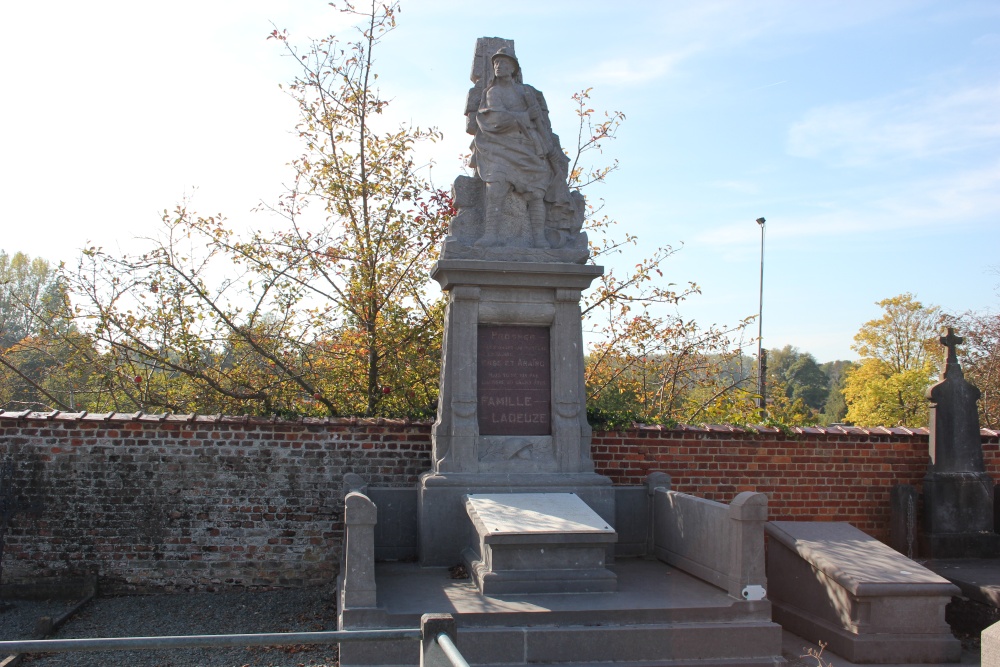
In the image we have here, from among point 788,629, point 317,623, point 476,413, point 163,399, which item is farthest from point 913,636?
point 163,399

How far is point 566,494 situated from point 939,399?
4358 millimetres

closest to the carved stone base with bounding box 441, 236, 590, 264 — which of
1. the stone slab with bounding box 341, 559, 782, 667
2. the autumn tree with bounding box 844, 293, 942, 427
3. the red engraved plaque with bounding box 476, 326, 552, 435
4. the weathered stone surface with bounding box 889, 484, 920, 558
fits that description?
the red engraved plaque with bounding box 476, 326, 552, 435

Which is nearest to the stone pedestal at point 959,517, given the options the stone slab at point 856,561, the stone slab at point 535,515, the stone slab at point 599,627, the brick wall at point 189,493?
the stone slab at point 856,561

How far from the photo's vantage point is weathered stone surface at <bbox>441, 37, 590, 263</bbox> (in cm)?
764

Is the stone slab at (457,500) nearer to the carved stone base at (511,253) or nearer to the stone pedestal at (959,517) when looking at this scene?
the carved stone base at (511,253)

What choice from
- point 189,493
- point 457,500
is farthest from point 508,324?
point 189,493

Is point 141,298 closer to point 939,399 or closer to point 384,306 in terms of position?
point 384,306

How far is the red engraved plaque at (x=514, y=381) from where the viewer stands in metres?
7.41

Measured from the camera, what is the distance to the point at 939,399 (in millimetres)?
8648

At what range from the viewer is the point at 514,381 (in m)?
7.50

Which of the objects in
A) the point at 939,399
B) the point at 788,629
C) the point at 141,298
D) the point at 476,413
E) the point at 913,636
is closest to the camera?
the point at 913,636

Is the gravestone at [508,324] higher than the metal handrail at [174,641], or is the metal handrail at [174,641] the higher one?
the gravestone at [508,324]

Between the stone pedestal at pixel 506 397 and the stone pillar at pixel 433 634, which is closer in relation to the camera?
the stone pillar at pixel 433 634

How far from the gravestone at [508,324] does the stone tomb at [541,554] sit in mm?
926
